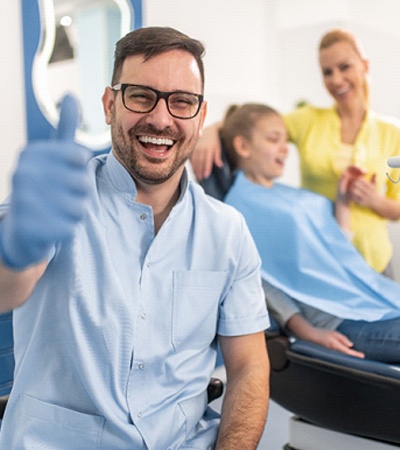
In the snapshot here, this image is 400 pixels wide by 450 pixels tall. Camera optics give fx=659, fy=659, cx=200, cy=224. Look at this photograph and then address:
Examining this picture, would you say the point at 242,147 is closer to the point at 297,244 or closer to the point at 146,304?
the point at 297,244

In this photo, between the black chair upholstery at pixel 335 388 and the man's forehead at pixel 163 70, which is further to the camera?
the black chair upholstery at pixel 335 388

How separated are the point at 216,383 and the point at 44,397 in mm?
407

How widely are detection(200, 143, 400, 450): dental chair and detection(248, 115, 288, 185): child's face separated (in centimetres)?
61

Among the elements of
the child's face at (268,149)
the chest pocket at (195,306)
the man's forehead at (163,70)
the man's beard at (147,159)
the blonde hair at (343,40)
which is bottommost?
the chest pocket at (195,306)

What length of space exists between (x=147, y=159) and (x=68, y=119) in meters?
0.49

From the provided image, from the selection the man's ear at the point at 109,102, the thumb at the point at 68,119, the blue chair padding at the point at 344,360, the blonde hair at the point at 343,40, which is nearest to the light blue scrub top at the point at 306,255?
the blue chair padding at the point at 344,360

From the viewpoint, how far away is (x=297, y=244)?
244 cm

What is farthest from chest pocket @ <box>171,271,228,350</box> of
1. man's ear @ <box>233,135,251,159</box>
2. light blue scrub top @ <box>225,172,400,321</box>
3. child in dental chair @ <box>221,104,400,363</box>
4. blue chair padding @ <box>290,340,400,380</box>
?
man's ear @ <box>233,135,251,159</box>

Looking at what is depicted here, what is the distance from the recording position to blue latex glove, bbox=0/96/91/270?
0.75m

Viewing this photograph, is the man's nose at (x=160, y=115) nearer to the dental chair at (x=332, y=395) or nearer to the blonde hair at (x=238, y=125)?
the dental chair at (x=332, y=395)

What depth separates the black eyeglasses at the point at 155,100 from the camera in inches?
52.5

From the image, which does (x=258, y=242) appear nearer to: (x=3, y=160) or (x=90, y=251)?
(x=3, y=160)

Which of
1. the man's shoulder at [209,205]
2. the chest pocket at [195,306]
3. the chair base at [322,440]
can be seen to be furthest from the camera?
the chair base at [322,440]

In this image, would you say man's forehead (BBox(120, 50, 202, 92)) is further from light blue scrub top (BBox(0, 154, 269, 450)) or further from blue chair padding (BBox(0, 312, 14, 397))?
blue chair padding (BBox(0, 312, 14, 397))
